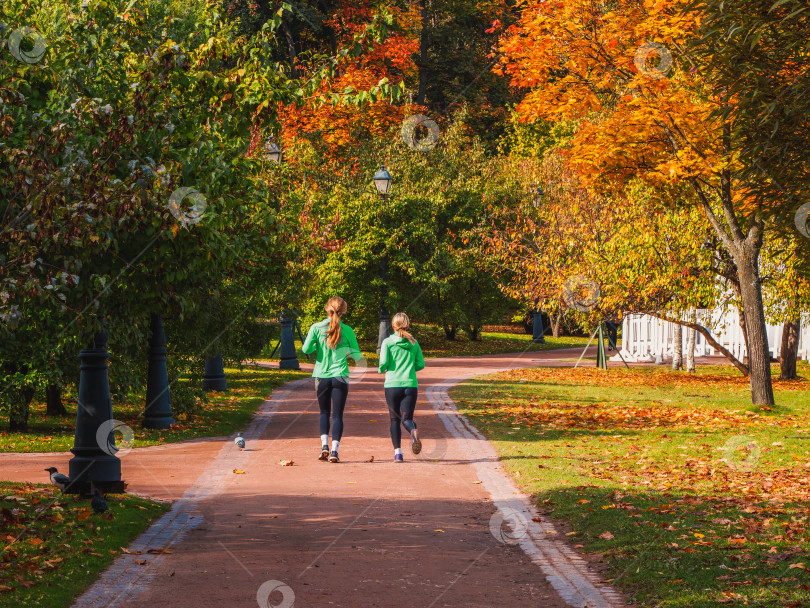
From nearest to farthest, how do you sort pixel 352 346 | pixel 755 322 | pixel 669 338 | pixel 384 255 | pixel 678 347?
pixel 352 346 → pixel 755 322 → pixel 678 347 → pixel 669 338 → pixel 384 255

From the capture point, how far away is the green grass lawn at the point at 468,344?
36500mm

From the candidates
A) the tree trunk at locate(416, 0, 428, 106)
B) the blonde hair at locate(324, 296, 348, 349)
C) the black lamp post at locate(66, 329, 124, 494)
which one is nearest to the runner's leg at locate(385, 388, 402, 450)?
the blonde hair at locate(324, 296, 348, 349)

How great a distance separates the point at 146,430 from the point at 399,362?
464 cm

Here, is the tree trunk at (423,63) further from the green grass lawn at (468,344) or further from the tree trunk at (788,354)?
the tree trunk at (788,354)

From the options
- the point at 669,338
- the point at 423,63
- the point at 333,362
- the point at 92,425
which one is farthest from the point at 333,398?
the point at 423,63

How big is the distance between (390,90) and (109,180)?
2736 mm

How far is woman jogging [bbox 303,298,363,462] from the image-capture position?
37.5ft

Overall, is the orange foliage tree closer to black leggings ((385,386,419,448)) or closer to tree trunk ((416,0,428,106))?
black leggings ((385,386,419,448))

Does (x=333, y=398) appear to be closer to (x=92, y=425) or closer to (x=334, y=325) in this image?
(x=334, y=325)

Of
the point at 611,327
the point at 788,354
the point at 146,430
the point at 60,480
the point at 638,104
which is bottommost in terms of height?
the point at 146,430

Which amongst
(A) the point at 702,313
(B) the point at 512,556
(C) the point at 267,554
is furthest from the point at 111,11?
(A) the point at 702,313

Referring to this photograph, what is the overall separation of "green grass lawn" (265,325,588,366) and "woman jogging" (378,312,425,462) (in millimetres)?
19751

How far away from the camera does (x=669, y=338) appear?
30.8m

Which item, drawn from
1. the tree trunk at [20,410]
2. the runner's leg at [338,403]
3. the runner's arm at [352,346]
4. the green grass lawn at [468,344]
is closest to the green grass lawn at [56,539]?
the runner's leg at [338,403]
